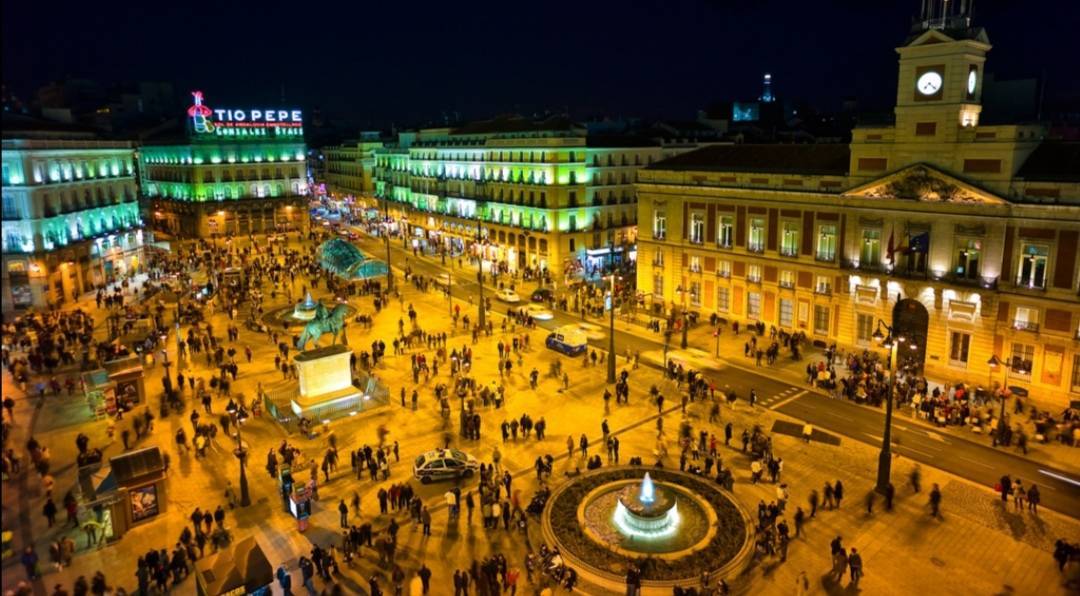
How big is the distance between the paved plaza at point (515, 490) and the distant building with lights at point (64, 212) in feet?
59.8

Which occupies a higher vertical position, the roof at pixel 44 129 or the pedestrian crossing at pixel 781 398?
the roof at pixel 44 129

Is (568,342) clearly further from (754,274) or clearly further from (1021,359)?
(1021,359)

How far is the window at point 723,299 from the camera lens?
51344mm

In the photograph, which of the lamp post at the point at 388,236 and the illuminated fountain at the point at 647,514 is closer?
the illuminated fountain at the point at 647,514

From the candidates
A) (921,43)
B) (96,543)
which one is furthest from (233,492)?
(921,43)

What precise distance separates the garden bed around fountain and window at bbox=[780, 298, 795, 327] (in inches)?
912

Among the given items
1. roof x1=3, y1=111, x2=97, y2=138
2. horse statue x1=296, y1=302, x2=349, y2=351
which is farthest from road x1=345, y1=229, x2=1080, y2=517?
roof x1=3, y1=111, x2=97, y2=138

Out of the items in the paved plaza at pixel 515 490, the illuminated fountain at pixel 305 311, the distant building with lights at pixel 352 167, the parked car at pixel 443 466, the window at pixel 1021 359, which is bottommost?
the paved plaza at pixel 515 490

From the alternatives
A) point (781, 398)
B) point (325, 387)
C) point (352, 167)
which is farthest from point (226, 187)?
point (781, 398)

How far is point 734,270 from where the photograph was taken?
50594mm

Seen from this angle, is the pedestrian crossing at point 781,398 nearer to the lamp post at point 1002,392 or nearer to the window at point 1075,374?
the lamp post at point 1002,392

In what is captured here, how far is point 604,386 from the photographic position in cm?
3931

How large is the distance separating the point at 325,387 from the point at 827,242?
31.8 meters

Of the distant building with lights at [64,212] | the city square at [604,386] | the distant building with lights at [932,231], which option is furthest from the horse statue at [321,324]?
the distant building with lights at [932,231]
